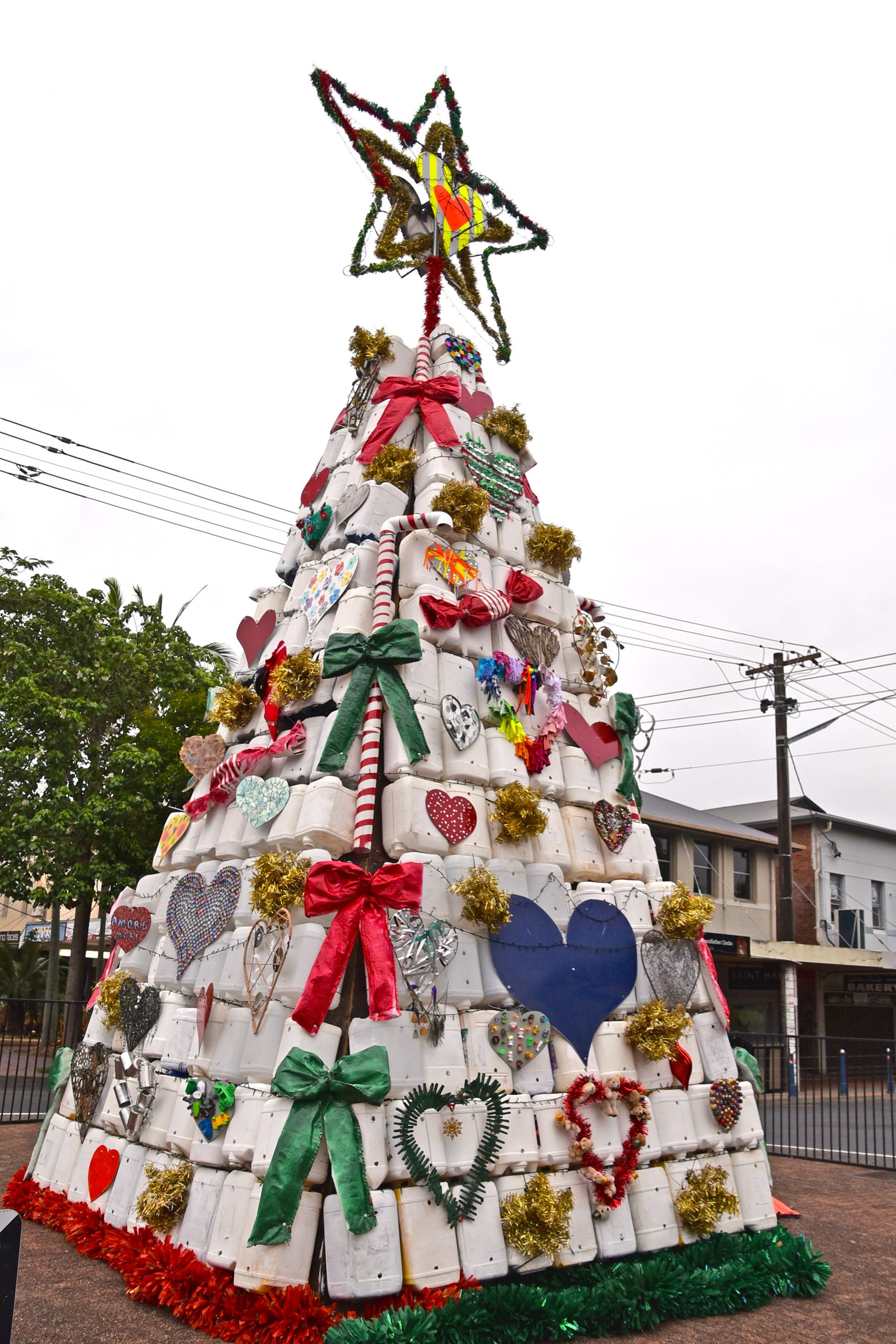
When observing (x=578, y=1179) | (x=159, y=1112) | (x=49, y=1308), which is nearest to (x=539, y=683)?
(x=578, y=1179)

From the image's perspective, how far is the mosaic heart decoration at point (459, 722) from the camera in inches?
257

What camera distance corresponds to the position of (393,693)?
638 centimetres

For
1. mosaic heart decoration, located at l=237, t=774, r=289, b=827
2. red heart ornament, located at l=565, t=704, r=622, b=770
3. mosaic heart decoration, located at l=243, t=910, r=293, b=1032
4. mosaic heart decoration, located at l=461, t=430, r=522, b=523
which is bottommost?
mosaic heart decoration, located at l=243, t=910, r=293, b=1032

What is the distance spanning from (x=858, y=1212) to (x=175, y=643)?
1373 centimetres

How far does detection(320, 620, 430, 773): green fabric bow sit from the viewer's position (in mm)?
6223

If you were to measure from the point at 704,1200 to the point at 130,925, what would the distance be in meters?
4.64

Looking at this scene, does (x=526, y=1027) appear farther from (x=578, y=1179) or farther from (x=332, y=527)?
(x=332, y=527)

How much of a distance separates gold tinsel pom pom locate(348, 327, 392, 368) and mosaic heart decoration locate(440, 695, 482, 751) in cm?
379

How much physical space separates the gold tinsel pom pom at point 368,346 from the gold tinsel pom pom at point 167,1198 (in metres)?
6.75

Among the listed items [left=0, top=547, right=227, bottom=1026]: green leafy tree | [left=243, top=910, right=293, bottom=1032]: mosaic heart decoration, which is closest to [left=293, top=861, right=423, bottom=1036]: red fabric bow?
[left=243, top=910, right=293, bottom=1032]: mosaic heart decoration

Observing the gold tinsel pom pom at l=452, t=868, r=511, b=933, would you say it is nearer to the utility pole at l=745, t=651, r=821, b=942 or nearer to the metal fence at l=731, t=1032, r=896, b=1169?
the metal fence at l=731, t=1032, r=896, b=1169

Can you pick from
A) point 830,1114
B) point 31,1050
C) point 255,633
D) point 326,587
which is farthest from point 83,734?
point 830,1114

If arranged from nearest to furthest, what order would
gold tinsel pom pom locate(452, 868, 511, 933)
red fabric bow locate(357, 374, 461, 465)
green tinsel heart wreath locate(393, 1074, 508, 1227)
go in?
green tinsel heart wreath locate(393, 1074, 508, 1227) → gold tinsel pom pom locate(452, 868, 511, 933) → red fabric bow locate(357, 374, 461, 465)

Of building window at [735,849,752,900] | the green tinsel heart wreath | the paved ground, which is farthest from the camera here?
building window at [735,849,752,900]
